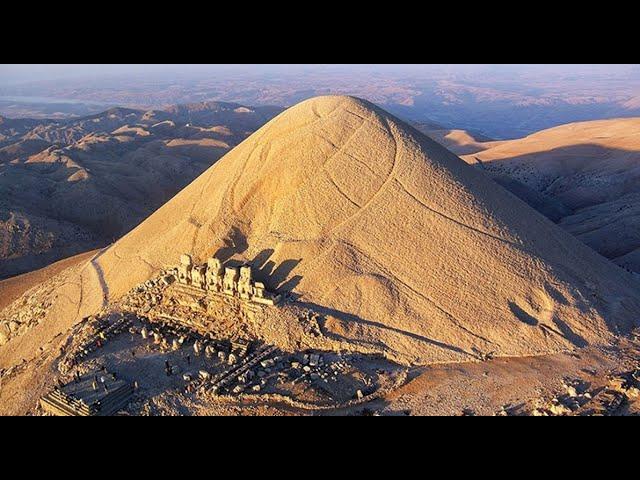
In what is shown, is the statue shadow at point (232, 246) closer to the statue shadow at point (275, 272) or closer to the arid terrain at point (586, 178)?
the statue shadow at point (275, 272)

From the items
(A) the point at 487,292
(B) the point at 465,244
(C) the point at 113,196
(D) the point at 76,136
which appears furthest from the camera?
(D) the point at 76,136

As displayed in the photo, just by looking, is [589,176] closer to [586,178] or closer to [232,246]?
[586,178]

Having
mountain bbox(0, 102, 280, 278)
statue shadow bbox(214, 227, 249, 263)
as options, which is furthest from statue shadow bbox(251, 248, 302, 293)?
mountain bbox(0, 102, 280, 278)

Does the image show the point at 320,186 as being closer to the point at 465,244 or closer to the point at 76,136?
the point at 465,244

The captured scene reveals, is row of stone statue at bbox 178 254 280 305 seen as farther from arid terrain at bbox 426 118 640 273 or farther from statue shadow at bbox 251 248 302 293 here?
arid terrain at bbox 426 118 640 273

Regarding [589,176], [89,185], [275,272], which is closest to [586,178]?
[589,176]

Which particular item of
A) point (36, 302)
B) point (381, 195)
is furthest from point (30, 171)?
point (381, 195)

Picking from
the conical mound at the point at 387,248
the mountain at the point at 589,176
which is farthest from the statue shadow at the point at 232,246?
the mountain at the point at 589,176
